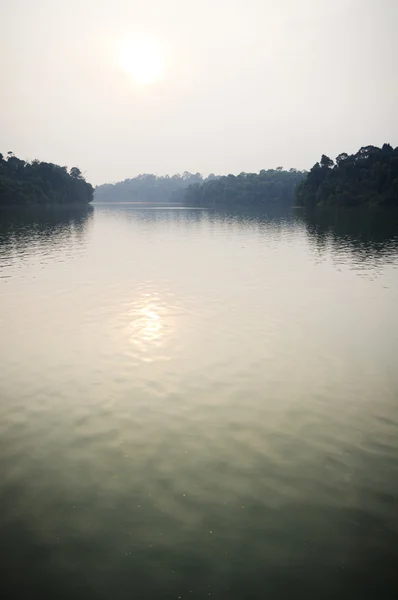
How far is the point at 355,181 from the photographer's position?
161m

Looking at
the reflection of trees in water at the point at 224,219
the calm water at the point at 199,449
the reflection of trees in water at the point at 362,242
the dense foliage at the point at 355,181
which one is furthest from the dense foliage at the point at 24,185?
the calm water at the point at 199,449

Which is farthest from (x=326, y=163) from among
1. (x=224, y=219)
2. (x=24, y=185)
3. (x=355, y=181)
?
(x=24, y=185)

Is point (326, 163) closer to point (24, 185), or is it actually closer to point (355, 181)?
point (355, 181)

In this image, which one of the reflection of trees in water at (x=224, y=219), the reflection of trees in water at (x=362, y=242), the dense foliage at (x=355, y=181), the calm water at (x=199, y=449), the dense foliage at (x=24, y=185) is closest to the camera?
the calm water at (x=199, y=449)

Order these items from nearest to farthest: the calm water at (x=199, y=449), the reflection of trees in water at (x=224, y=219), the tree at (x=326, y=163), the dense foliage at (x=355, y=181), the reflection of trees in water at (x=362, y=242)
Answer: the calm water at (x=199, y=449), the reflection of trees in water at (x=362, y=242), the reflection of trees in water at (x=224, y=219), the dense foliage at (x=355, y=181), the tree at (x=326, y=163)

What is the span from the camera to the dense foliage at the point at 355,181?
142 meters

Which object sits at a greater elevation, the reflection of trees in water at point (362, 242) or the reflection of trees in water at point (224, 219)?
the reflection of trees in water at point (224, 219)

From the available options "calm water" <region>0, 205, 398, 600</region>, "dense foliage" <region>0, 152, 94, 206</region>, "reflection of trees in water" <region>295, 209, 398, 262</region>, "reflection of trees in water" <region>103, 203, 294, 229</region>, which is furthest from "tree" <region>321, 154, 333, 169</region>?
"calm water" <region>0, 205, 398, 600</region>

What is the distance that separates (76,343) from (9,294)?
12.9m

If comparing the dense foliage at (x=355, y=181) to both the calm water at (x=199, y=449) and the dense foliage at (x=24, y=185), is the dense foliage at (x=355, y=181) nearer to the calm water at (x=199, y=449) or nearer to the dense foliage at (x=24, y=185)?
the dense foliage at (x=24, y=185)

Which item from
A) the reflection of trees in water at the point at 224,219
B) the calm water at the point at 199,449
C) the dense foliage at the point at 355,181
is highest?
the dense foliage at the point at 355,181

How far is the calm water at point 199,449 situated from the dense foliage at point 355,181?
134 meters

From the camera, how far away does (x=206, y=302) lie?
27.2 meters

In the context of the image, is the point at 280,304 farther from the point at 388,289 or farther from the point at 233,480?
the point at 233,480
